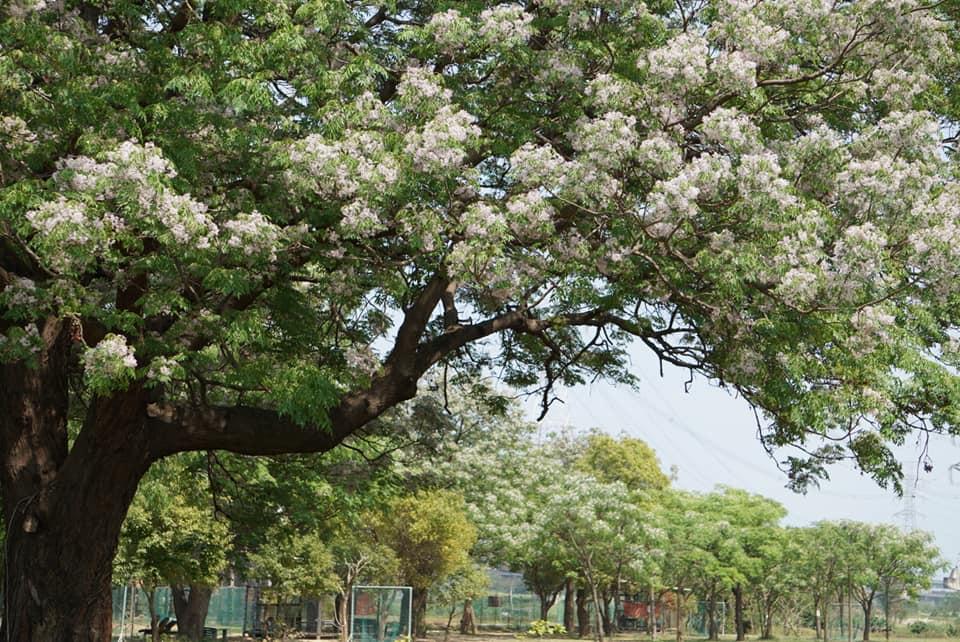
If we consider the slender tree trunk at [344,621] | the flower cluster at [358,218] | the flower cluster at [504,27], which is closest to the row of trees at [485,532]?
the slender tree trunk at [344,621]

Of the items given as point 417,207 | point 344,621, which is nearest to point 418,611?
point 344,621

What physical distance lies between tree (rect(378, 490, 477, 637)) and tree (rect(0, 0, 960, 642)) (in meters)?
21.5

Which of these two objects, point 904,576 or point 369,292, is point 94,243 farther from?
point 904,576

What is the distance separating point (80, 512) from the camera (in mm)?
10258

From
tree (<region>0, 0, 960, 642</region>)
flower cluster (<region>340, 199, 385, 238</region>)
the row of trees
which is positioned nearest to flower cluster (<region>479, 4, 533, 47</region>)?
tree (<region>0, 0, 960, 642</region>)

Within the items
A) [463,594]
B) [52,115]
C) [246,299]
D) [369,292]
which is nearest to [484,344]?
[369,292]

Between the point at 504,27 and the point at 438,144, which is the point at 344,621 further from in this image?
the point at 438,144

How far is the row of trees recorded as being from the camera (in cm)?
1769

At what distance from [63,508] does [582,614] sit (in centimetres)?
4169

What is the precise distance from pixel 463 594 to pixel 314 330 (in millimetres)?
29525

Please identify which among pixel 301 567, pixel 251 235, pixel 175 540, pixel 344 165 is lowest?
pixel 301 567

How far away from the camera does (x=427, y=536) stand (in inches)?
1266

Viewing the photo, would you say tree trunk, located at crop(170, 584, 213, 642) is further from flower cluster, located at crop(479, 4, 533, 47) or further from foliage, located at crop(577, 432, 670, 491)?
foliage, located at crop(577, 432, 670, 491)

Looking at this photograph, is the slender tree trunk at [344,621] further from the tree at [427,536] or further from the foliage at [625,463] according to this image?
the foliage at [625,463]
